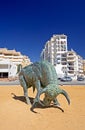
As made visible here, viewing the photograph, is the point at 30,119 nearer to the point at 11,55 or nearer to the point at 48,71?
the point at 48,71

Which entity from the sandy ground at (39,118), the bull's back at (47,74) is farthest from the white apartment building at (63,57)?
the sandy ground at (39,118)

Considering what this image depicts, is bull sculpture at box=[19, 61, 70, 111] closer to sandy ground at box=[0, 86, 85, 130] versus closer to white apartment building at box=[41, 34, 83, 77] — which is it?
sandy ground at box=[0, 86, 85, 130]

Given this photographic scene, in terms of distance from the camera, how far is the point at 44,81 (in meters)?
11.2

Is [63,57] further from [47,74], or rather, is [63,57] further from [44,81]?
[47,74]

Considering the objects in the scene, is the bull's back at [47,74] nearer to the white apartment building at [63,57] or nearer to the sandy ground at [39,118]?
the sandy ground at [39,118]

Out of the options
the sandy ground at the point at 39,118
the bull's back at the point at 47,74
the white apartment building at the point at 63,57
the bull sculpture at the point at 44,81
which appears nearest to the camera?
the sandy ground at the point at 39,118

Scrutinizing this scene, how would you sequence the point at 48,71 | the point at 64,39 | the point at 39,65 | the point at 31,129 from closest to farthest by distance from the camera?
the point at 31,129 → the point at 48,71 → the point at 39,65 → the point at 64,39

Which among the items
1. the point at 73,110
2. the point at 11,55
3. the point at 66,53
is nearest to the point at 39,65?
the point at 73,110

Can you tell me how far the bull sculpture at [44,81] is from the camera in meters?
10.1

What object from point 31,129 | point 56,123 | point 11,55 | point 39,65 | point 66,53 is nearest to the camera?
point 31,129

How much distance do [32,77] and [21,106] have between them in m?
1.73

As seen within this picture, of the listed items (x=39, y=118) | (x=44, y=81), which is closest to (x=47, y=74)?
(x=44, y=81)

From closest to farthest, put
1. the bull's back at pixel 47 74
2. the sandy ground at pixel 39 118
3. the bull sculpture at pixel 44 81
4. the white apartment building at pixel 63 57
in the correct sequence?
the sandy ground at pixel 39 118 → the bull sculpture at pixel 44 81 → the bull's back at pixel 47 74 → the white apartment building at pixel 63 57

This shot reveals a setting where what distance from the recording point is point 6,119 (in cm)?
966
